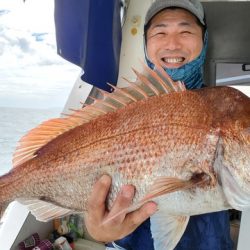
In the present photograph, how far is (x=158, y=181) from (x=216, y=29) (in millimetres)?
1604

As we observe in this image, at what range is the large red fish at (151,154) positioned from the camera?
1098 mm

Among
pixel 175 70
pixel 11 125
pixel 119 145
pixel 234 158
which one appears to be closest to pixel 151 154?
pixel 119 145

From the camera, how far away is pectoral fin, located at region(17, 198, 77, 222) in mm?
1330

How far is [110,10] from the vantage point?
2.27m

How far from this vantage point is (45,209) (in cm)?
135

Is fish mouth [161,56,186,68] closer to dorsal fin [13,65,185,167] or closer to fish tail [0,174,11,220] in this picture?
dorsal fin [13,65,185,167]

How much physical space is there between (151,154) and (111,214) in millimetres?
217

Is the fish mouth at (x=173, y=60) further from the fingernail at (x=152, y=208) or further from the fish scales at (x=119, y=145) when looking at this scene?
the fingernail at (x=152, y=208)

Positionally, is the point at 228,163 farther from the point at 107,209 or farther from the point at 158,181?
the point at 107,209

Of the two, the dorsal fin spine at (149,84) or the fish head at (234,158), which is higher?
the dorsal fin spine at (149,84)

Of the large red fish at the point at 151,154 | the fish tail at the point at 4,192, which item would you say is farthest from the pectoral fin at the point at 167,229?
the fish tail at the point at 4,192

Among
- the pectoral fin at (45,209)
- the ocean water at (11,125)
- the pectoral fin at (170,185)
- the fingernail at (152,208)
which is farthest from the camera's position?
the ocean water at (11,125)

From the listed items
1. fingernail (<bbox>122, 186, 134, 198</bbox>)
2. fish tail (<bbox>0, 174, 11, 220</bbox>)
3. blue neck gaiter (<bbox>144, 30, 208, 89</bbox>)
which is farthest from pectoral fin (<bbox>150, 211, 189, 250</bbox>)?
blue neck gaiter (<bbox>144, 30, 208, 89</bbox>)

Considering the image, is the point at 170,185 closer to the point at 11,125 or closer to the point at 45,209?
the point at 45,209
